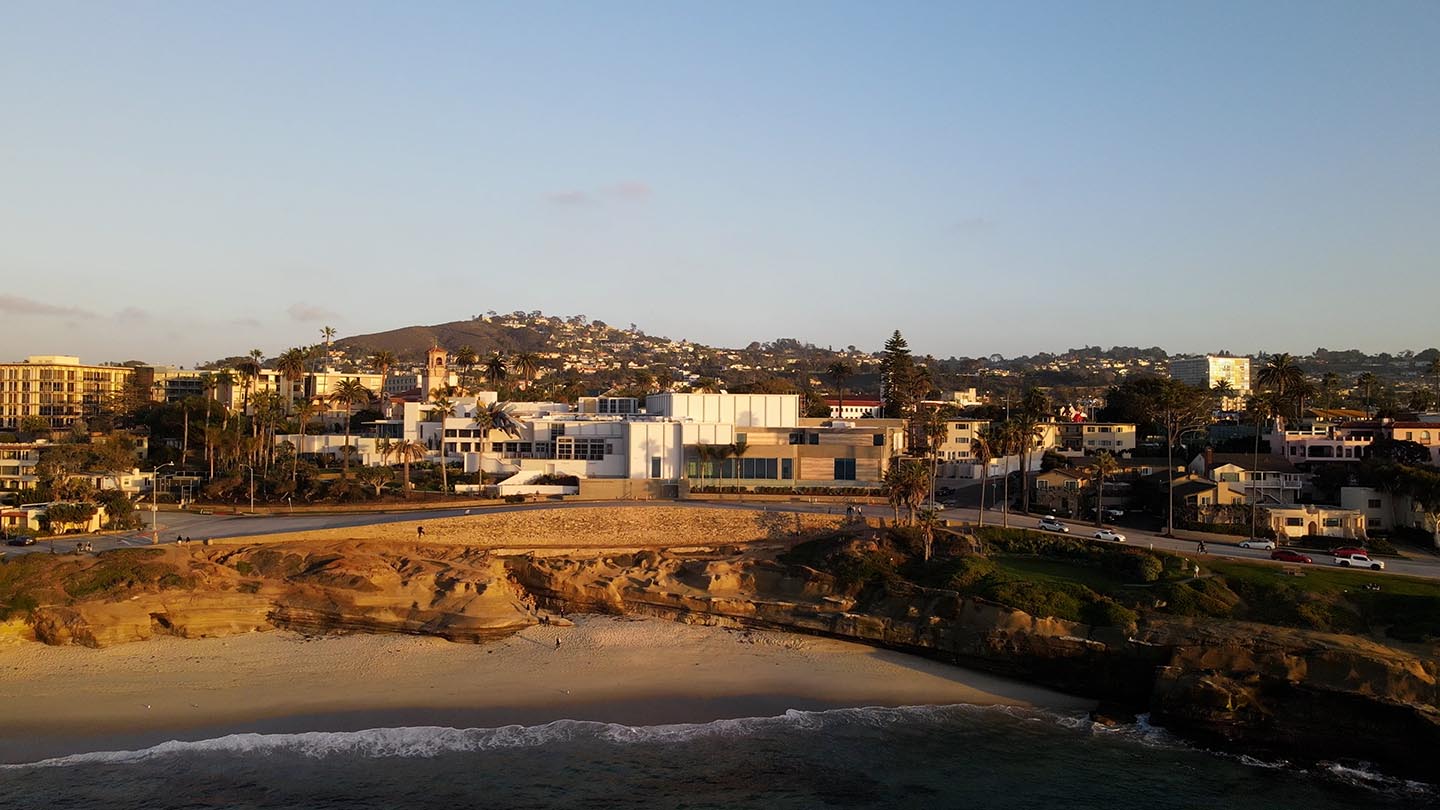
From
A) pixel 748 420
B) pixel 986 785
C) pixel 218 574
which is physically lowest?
pixel 986 785

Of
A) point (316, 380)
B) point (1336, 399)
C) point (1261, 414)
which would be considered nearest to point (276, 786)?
point (1261, 414)

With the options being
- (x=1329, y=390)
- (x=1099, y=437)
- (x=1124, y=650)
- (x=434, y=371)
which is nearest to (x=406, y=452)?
(x=434, y=371)

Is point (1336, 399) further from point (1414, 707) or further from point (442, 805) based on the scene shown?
point (442, 805)

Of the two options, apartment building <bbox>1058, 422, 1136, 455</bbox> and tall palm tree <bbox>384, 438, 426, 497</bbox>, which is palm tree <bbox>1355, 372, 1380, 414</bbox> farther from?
tall palm tree <bbox>384, 438, 426, 497</bbox>

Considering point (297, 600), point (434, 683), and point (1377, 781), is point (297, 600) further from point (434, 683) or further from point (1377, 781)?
point (1377, 781)

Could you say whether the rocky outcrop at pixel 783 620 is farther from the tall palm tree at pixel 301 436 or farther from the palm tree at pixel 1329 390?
the palm tree at pixel 1329 390

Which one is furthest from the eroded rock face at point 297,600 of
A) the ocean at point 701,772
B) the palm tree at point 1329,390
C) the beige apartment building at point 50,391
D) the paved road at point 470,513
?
the palm tree at point 1329,390
